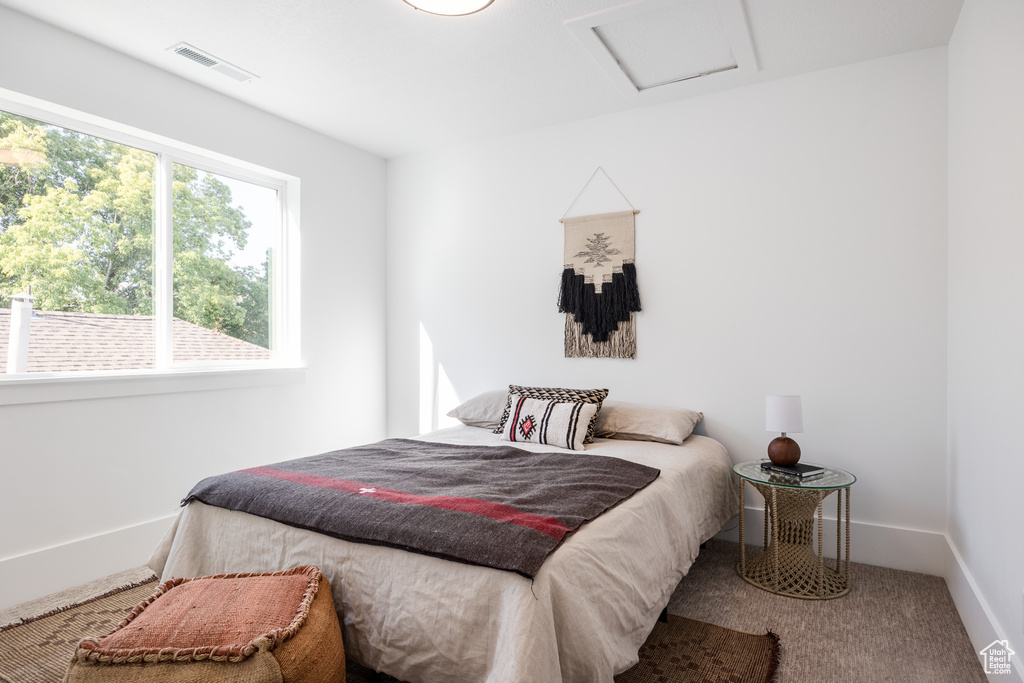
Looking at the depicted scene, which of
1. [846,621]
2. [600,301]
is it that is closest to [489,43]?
[600,301]

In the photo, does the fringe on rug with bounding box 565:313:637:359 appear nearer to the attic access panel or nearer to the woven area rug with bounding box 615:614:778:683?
the attic access panel

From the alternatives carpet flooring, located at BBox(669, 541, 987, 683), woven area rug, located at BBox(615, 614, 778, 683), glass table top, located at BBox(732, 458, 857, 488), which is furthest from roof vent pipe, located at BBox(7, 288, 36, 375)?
glass table top, located at BBox(732, 458, 857, 488)

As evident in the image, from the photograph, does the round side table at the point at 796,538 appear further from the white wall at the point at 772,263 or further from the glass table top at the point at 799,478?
the white wall at the point at 772,263

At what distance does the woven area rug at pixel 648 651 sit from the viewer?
1.91 metres

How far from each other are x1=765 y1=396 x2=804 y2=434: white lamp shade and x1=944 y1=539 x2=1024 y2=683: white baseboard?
794 mm

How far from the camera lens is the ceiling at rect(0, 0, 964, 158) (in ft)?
8.03

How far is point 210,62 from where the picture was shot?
9.57ft

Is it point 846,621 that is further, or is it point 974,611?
point 846,621

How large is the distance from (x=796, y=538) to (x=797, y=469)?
0.31 metres

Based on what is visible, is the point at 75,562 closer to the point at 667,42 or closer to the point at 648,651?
the point at 648,651

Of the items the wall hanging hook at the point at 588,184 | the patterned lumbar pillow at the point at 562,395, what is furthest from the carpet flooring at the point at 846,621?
the wall hanging hook at the point at 588,184

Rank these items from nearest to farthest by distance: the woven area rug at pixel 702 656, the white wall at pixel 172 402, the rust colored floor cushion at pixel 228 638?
the rust colored floor cushion at pixel 228 638 < the woven area rug at pixel 702 656 < the white wall at pixel 172 402

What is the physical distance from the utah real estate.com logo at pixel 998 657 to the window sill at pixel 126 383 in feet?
11.7

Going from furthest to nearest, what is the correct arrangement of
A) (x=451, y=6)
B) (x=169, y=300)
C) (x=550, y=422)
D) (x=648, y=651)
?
1. (x=169, y=300)
2. (x=550, y=422)
3. (x=451, y=6)
4. (x=648, y=651)
